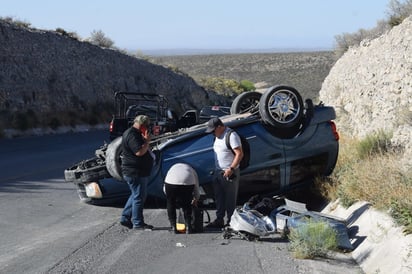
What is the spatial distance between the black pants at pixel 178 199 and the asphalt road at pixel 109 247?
283 millimetres

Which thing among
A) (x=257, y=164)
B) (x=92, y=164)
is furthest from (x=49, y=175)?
(x=257, y=164)

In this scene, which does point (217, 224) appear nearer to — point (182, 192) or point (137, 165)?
point (182, 192)

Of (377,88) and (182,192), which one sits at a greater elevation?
(377,88)

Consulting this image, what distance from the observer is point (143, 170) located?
10570 mm

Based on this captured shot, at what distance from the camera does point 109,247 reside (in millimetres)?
9305

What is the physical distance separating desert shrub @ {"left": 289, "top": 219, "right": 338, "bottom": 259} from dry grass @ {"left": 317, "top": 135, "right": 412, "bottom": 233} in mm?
791

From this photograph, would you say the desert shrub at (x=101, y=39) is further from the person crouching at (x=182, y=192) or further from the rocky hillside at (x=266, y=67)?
the person crouching at (x=182, y=192)

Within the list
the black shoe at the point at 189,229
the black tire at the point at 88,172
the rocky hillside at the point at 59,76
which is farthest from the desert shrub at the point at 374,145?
the rocky hillside at the point at 59,76

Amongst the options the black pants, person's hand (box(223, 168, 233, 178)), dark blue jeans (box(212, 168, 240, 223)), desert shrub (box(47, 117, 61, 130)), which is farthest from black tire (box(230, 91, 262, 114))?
desert shrub (box(47, 117, 61, 130))

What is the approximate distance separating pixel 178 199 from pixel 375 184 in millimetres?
2756

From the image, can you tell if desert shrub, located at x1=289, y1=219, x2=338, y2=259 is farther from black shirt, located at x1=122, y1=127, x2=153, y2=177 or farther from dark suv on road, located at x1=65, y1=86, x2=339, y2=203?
dark suv on road, located at x1=65, y1=86, x2=339, y2=203

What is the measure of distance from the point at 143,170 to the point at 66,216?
1.96 metres

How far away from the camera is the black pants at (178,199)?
10.2 m

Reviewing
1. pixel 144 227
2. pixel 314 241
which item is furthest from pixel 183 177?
pixel 314 241
